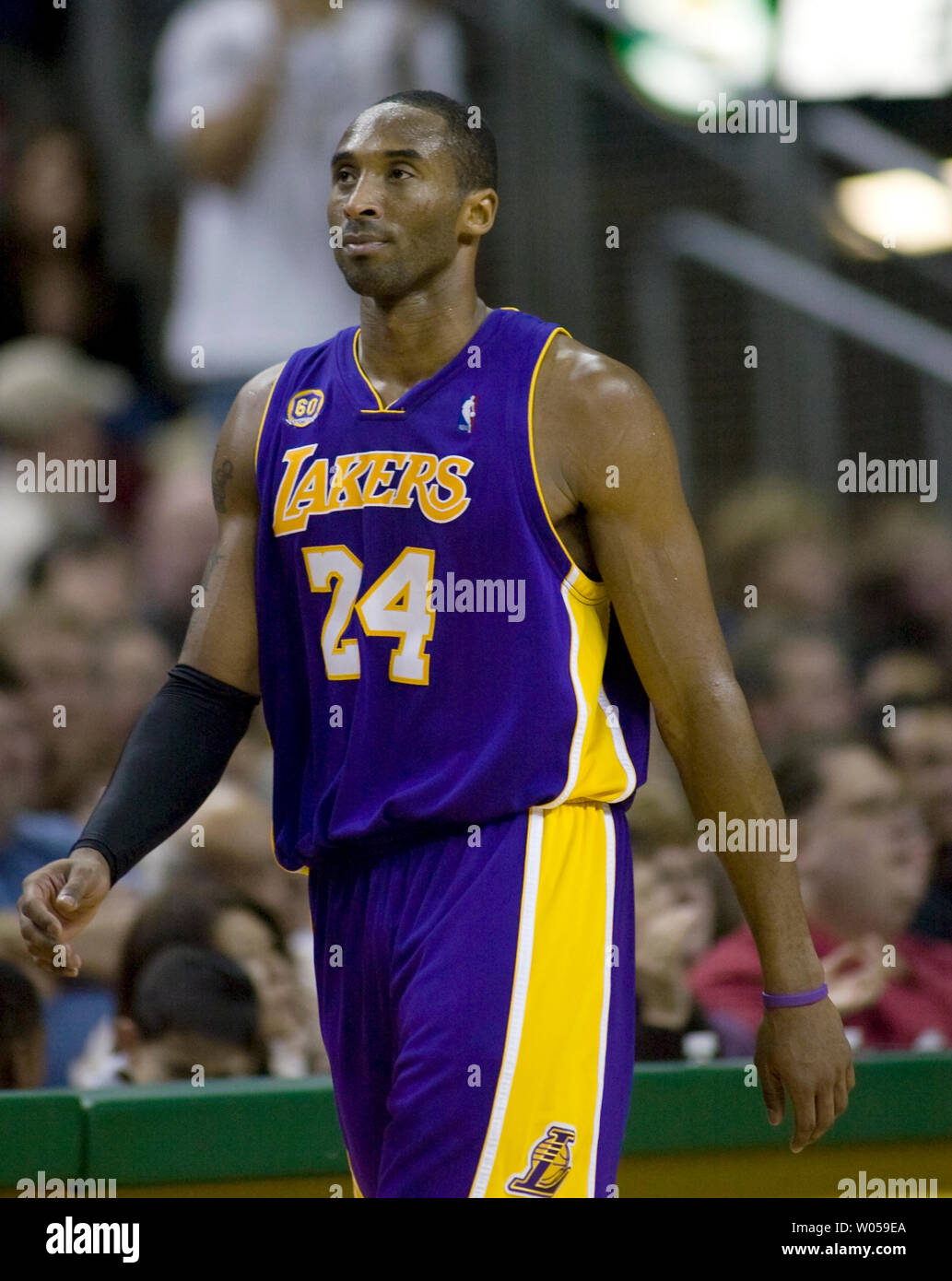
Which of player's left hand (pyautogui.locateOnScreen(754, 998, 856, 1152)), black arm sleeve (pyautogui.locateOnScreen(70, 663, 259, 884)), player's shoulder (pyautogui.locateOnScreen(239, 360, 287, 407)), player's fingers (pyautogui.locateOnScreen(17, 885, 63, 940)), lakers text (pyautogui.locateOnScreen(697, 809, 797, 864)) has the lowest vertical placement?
player's left hand (pyautogui.locateOnScreen(754, 998, 856, 1152))

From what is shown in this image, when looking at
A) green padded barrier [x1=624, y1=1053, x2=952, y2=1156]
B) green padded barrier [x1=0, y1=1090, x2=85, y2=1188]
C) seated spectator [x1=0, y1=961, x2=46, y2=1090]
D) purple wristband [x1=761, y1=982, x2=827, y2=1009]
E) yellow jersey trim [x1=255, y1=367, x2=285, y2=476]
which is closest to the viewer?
purple wristband [x1=761, y1=982, x2=827, y2=1009]

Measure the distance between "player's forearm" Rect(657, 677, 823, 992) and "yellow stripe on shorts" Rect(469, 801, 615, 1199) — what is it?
0.18 metres

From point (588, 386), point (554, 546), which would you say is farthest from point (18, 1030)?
point (588, 386)

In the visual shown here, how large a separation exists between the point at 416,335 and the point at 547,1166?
3.84 ft

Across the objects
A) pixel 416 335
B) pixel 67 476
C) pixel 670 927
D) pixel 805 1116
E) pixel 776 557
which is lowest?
pixel 805 1116

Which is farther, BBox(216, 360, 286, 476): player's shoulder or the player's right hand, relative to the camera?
BBox(216, 360, 286, 476): player's shoulder

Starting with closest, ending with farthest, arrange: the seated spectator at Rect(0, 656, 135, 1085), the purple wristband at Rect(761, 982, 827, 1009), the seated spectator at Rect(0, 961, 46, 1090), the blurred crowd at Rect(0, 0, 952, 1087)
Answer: the purple wristband at Rect(761, 982, 827, 1009) → the seated spectator at Rect(0, 961, 46, 1090) → the blurred crowd at Rect(0, 0, 952, 1087) → the seated spectator at Rect(0, 656, 135, 1085)

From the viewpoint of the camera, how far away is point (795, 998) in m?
2.48

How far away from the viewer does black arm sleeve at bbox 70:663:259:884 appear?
102 inches

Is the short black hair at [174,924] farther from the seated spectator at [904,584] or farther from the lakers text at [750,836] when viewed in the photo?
the seated spectator at [904,584]

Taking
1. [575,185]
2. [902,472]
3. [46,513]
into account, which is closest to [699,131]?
[575,185]

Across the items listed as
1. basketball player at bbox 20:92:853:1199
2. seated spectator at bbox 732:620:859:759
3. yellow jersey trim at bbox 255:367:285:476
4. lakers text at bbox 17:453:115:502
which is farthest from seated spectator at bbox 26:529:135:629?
basketball player at bbox 20:92:853:1199

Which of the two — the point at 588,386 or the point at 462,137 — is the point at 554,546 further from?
the point at 462,137

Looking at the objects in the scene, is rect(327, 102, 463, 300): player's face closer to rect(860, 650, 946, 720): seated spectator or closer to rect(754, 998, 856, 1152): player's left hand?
rect(754, 998, 856, 1152): player's left hand
